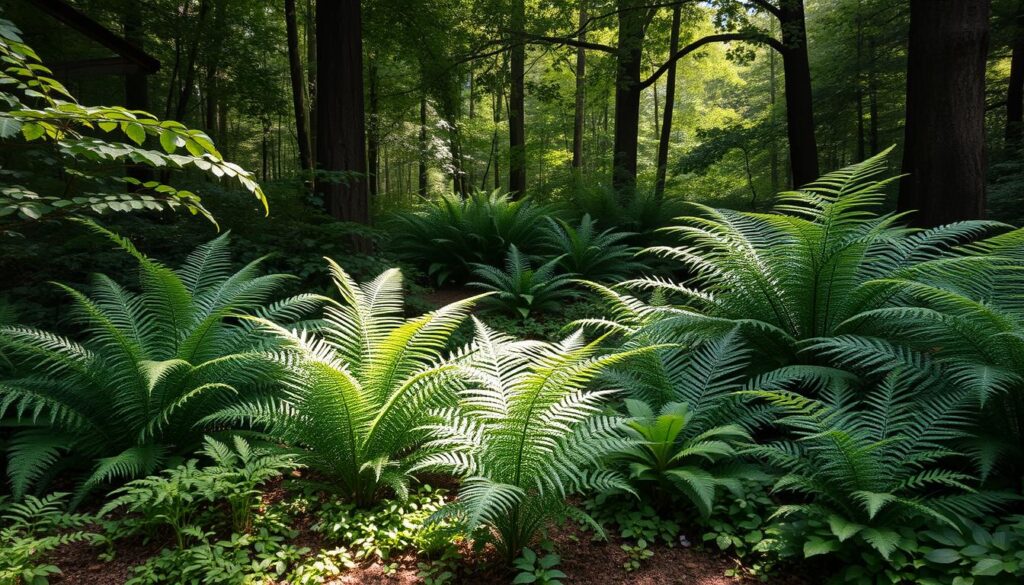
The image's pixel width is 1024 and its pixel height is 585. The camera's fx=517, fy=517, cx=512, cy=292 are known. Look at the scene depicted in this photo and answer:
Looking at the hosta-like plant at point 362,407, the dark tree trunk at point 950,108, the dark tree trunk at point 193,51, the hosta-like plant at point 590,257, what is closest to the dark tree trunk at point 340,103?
the hosta-like plant at point 590,257

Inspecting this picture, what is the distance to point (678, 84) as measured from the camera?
19344 millimetres

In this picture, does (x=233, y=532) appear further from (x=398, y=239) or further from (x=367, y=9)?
(x=367, y=9)

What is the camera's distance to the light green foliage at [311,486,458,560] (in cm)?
178

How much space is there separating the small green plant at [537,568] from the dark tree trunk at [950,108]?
12.6 feet

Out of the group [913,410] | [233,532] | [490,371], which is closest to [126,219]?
[233,532]

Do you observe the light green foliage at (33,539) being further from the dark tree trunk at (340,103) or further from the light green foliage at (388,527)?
the dark tree trunk at (340,103)

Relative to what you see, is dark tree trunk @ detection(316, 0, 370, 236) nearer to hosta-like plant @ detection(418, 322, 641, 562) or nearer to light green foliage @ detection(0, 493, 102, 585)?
light green foliage @ detection(0, 493, 102, 585)

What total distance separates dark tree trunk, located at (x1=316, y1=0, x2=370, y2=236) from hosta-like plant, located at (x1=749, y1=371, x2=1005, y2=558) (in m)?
3.98

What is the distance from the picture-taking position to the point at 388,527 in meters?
1.92

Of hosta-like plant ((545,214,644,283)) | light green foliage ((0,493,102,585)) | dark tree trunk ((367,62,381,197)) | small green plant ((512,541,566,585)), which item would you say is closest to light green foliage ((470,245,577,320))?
hosta-like plant ((545,214,644,283))

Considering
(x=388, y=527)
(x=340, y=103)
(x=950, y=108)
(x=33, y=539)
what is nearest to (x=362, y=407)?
(x=388, y=527)

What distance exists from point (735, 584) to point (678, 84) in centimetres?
2046

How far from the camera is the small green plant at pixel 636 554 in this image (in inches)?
69.7

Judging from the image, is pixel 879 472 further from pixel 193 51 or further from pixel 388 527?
pixel 193 51
